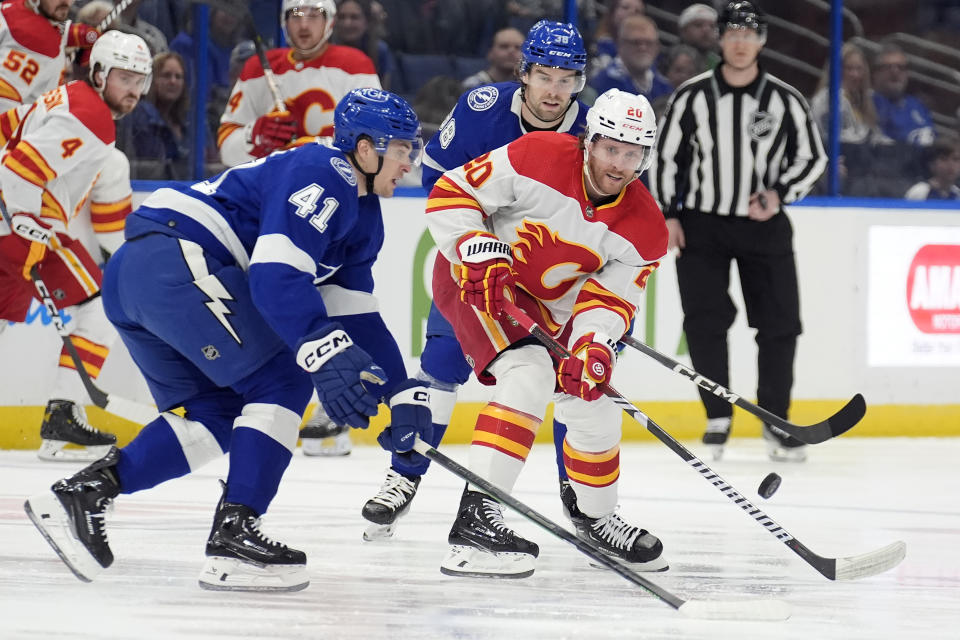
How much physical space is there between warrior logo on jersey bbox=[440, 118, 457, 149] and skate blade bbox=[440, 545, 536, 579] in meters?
1.20

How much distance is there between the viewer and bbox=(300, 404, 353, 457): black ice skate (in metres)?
4.61

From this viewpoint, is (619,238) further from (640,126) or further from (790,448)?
(790,448)

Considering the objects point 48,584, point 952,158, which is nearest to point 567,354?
point 48,584

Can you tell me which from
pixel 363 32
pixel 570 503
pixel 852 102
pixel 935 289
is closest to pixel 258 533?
pixel 570 503

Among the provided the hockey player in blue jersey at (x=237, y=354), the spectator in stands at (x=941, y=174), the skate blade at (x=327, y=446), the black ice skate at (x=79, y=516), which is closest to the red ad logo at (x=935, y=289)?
the spectator in stands at (x=941, y=174)

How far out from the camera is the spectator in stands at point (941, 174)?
18.9 feet

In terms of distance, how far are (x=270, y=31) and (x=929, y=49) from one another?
2766 millimetres

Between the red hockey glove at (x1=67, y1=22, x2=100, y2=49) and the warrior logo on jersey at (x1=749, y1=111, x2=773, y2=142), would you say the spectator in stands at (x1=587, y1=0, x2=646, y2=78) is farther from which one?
the red hockey glove at (x1=67, y1=22, x2=100, y2=49)

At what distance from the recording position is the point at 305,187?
2.48 meters

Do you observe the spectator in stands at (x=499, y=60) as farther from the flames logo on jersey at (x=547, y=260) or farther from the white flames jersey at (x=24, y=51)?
the flames logo on jersey at (x=547, y=260)

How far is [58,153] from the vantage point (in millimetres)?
4262

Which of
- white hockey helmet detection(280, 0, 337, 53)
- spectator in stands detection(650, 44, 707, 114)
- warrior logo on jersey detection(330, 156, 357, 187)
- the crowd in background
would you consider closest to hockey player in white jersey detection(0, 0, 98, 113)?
the crowd in background

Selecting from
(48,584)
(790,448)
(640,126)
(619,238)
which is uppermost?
(640,126)

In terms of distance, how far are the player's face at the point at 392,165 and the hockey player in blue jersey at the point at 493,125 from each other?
2.09 feet
